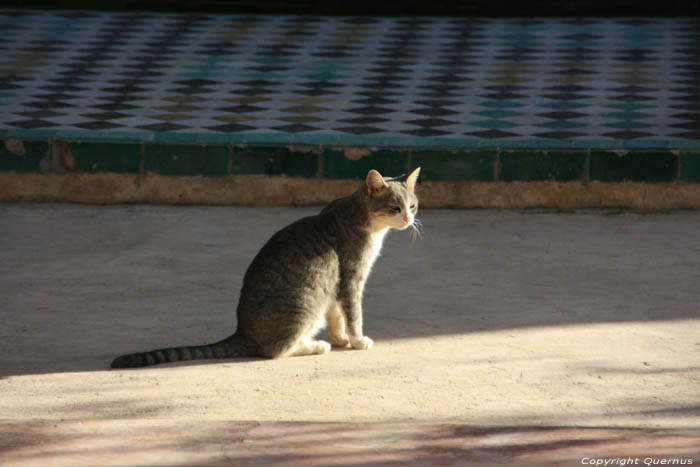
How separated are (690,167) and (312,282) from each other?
316cm

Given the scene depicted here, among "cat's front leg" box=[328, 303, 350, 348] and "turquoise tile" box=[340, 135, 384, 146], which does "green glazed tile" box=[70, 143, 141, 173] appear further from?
"cat's front leg" box=[328, 303, 350, 348]

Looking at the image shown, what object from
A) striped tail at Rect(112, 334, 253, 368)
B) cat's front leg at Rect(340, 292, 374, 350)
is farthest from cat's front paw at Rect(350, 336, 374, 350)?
striped tail at Rect(112, 334, 253, 368)

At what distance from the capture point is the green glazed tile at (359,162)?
624 cm

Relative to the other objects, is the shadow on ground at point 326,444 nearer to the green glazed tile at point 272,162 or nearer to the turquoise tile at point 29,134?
the green glazed tile at point 272,162

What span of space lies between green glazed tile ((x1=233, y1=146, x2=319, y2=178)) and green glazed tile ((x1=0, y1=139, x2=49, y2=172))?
46.0 inches

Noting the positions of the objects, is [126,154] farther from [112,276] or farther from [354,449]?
[354,449]

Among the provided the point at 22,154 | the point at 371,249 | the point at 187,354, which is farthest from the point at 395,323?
the point at 22,154

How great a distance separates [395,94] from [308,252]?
4.17 m

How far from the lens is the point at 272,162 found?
20.6 feet

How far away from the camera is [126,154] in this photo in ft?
20.7

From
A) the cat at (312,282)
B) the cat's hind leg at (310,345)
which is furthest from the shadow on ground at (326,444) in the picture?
the cat's hind leg at (310,345)

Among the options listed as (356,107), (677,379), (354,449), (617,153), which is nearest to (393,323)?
(677,379)

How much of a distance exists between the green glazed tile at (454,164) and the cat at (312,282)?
211 centimetres

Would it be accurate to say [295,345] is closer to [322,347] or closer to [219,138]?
[322,347]
